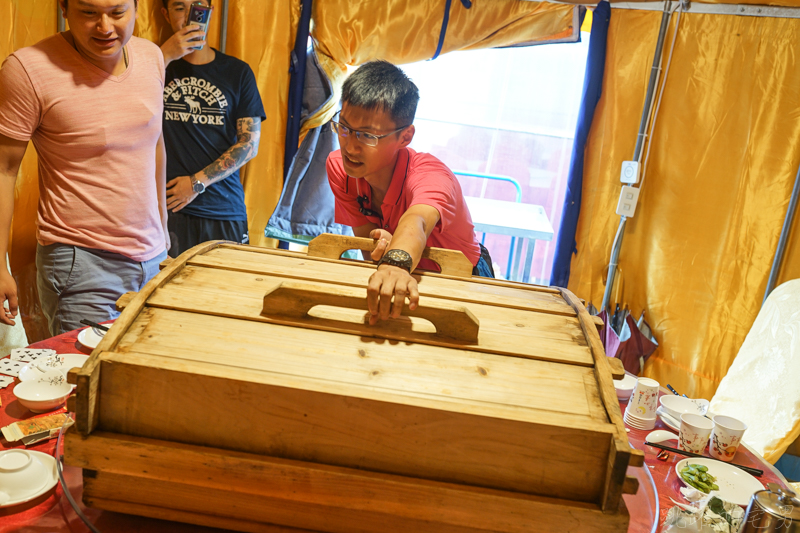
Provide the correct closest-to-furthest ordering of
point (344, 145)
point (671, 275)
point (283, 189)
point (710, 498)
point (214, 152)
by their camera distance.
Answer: point (710, 498) < point (344, 145) < point (214, 152) < point (671, 275) < point (283, 189)

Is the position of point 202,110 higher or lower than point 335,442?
higher

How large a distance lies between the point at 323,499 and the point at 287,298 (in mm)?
381

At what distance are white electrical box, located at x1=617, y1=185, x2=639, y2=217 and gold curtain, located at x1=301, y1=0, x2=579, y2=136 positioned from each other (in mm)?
1130

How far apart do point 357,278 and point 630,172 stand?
2940 mm

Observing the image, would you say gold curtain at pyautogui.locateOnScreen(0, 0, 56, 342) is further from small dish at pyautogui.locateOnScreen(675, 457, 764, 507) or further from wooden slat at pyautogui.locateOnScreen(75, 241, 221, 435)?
small dish at pyautogui.locateOnScreen(675, 457, 764, 507)

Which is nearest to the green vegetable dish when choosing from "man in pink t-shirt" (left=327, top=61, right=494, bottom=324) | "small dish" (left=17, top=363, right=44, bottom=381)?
"man in pink t-shirt" (left=327, top=61, right=494, bottom=324)

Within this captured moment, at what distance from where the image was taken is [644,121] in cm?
368

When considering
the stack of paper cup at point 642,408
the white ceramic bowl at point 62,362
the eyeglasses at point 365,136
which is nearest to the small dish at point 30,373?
the white ceramic bowl at point 62,362

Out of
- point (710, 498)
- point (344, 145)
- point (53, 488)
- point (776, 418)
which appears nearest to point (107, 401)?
point (53, 488)

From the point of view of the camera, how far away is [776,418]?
100 inches

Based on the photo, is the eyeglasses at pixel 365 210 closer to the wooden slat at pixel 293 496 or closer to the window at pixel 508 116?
the wooden slat at pixel 293 496

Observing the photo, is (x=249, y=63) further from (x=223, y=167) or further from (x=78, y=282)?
(x=78, y=282)

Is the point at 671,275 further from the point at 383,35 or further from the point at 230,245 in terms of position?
the point at 230,245

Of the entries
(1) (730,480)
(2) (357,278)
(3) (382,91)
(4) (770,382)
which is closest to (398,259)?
(2) (357,278)
